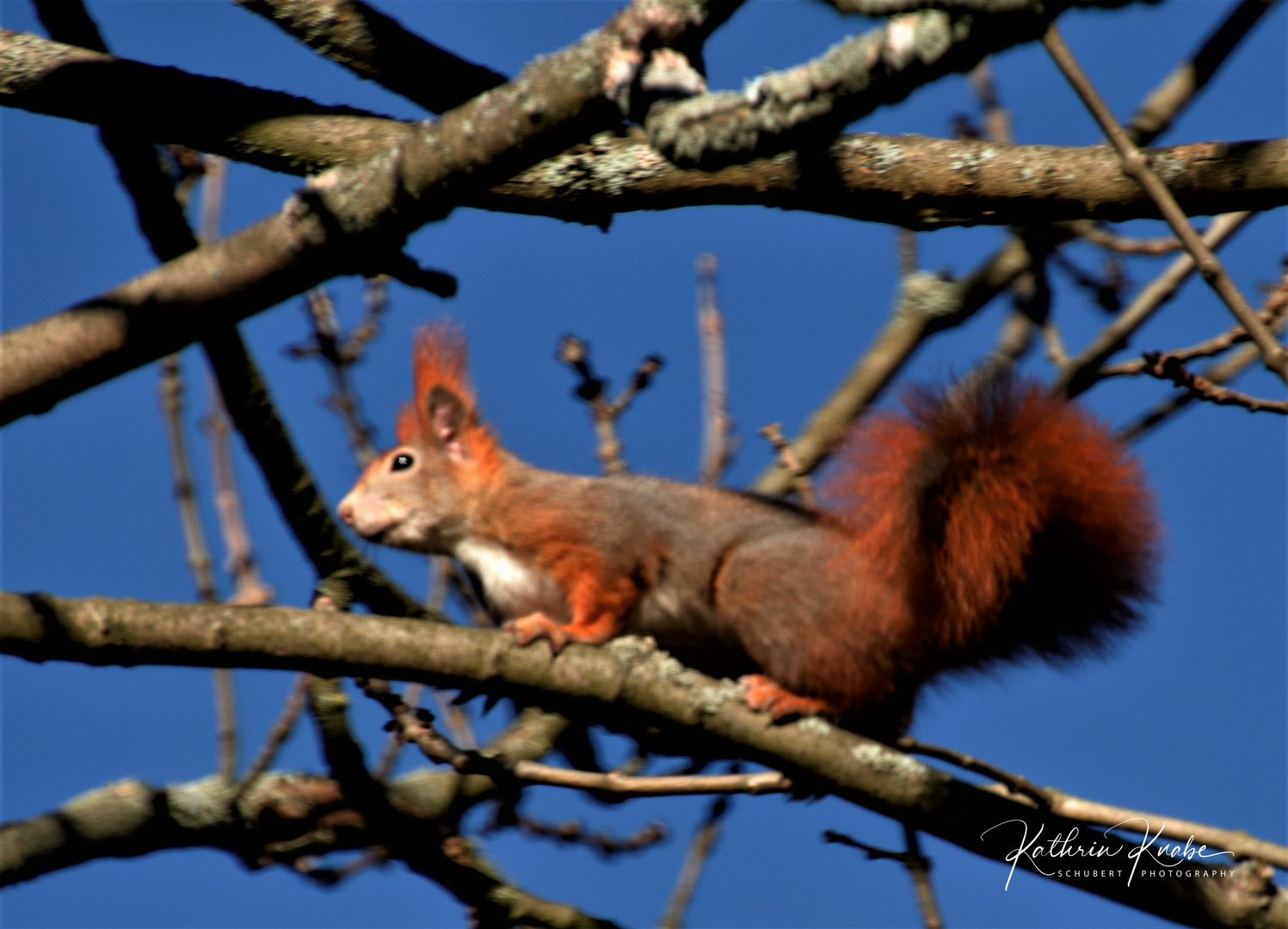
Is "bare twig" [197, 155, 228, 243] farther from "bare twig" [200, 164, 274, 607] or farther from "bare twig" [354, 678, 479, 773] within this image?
"bare twig" [354, 678, 479, 773]

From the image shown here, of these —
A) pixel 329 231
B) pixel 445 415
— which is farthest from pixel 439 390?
pixel 329 231

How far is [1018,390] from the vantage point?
10.5 feet

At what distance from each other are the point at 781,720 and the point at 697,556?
35.4 inches

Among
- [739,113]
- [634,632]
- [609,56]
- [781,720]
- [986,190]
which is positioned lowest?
[781,720]

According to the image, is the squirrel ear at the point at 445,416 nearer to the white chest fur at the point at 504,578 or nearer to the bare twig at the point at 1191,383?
the white chest fur at the point at 504,578

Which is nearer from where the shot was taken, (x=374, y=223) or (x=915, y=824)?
(x=374, y=223)

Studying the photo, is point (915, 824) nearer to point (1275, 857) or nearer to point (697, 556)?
point (1275, 857)

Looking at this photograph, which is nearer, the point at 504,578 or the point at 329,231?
the point at 329,231

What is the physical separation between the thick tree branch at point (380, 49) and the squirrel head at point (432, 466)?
121 centimetres

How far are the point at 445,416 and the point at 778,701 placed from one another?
5.34 feet

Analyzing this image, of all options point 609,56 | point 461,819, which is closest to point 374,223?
point 609,56

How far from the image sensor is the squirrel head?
398 centimetres

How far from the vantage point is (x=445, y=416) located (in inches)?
165

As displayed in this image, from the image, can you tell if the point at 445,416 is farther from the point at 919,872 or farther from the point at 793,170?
the point at 919,872
